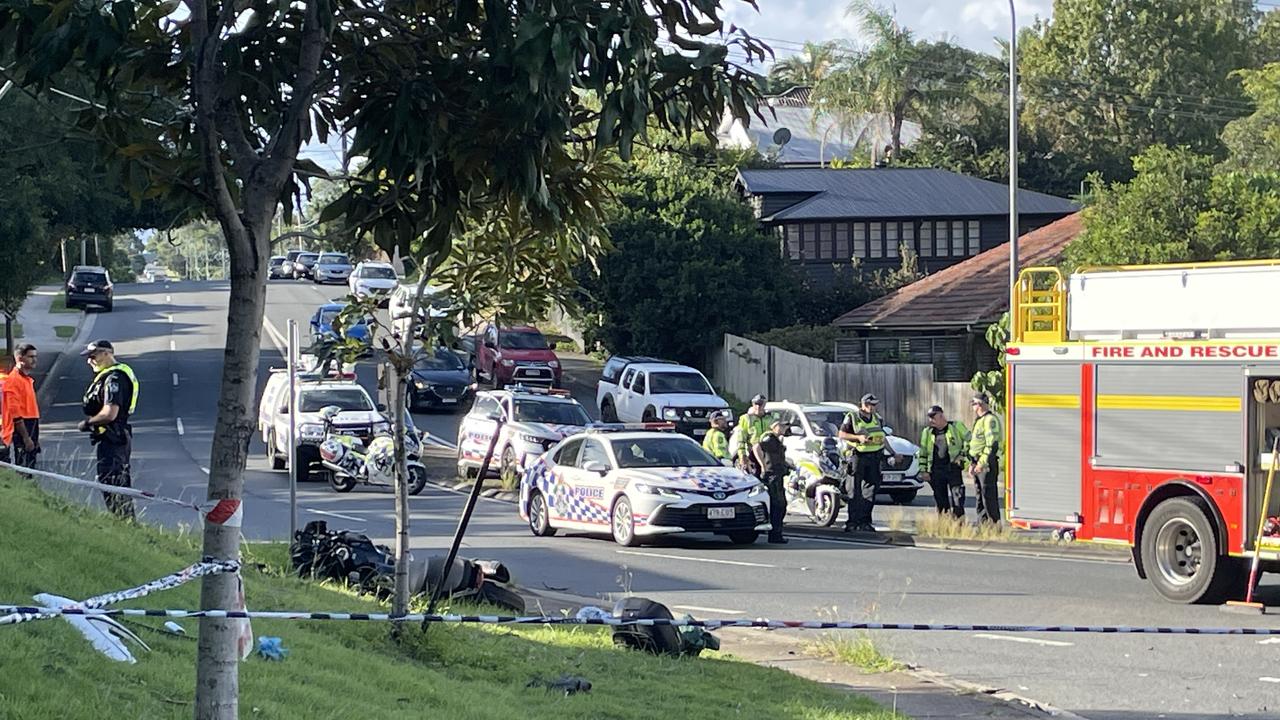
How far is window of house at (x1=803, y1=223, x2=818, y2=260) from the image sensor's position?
54.0 metres

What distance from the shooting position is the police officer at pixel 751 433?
2281 cm

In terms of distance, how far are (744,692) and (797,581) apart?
262 inches

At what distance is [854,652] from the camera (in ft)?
38.1

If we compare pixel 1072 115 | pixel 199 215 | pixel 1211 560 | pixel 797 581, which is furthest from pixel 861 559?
pixel 1072 115

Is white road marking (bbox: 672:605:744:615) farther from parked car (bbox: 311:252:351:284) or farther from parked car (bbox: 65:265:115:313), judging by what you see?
parked car (bbox: 311:252:351:284)

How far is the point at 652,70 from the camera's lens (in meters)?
6.31

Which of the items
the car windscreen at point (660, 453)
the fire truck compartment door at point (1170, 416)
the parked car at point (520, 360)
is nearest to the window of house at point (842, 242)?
the parked car at point (520, 360)

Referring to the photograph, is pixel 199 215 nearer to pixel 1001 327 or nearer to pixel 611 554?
pixel 611 554

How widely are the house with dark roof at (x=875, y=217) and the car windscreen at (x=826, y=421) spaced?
25.0m

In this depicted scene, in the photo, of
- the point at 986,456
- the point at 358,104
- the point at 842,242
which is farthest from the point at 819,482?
the point at 842,242

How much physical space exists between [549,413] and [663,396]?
7571 millimetres

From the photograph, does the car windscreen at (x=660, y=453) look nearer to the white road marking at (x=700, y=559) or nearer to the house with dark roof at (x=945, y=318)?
the white road marking at (x=700, y=559)

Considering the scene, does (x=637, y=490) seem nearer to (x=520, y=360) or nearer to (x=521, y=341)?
(x=520, y=360)

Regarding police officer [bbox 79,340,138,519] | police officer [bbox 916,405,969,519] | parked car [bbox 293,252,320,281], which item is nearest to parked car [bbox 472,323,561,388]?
police officer [bbox 916,405,969,519]
